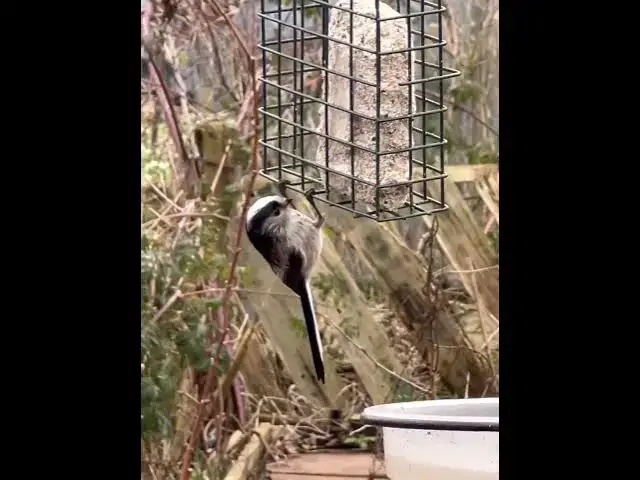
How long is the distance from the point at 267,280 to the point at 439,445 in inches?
36.0

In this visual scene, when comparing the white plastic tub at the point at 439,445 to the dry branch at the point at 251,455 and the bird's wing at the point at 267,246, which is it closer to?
the bird's wing at the point at 267,246

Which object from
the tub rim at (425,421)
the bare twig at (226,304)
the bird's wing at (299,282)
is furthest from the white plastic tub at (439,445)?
the bare twig at (226,304)

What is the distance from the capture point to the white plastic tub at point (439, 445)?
4.07 feet

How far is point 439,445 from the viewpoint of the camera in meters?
1.25

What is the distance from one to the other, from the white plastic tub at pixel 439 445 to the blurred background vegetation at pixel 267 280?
2.50 ft

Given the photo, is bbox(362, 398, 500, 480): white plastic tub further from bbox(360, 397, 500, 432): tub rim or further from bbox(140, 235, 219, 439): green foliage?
bbox(140, 235, 219, 439): green foliage

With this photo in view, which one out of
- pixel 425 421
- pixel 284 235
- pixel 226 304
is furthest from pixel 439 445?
pixel 226 304

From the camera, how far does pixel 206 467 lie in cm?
209

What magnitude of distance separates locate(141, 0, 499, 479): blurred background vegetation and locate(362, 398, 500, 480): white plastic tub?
0.76 meters

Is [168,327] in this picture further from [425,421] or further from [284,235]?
[425,421]

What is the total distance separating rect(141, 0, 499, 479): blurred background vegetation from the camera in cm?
205
